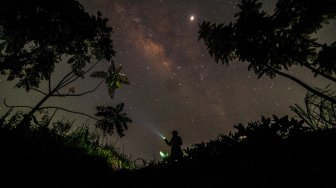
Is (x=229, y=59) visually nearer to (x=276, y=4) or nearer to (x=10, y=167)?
(x=276, y=4)

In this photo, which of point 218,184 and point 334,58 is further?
point 334,58

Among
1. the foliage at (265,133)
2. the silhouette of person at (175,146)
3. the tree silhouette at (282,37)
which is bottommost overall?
the foliage at (265,133)

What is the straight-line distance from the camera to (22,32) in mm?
7160

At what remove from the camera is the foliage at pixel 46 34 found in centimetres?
667

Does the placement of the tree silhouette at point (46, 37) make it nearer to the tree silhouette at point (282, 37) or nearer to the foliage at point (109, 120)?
the foliage at point (109, 120)

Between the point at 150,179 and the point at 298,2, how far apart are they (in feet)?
26.0

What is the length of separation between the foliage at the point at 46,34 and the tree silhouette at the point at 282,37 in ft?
17.0

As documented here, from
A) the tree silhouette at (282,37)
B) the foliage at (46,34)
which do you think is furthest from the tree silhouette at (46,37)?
the tree silhouette at (282,37)

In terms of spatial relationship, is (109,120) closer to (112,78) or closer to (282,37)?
(112,78)

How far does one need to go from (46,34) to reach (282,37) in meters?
8.40

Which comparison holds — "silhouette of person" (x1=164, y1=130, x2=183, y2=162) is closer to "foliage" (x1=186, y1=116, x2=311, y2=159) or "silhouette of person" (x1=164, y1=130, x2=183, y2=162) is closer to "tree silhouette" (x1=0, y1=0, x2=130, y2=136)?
"tree silhouette" (x1=0, y1=0, x2=130, y2=136)

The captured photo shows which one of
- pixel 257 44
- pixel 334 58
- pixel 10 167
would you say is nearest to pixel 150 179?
pixel 10 167

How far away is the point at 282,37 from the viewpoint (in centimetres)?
988

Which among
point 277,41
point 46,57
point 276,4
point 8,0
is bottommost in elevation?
point 8,0
